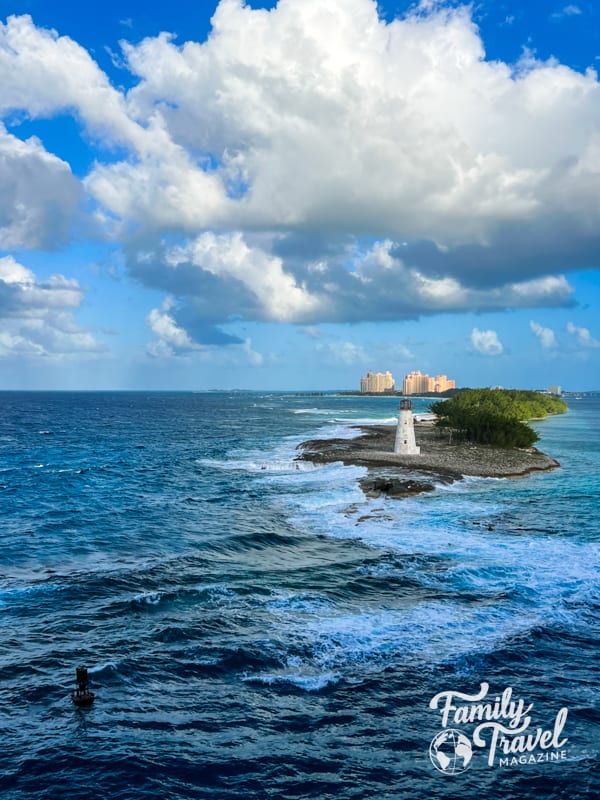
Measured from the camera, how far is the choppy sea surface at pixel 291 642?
16703mm

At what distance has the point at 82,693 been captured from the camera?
19844 millimetres

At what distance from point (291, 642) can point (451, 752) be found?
26.7ft

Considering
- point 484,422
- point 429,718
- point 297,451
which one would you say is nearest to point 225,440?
point 297,451

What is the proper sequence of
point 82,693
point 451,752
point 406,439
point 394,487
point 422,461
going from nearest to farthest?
point 451,752 → point 82,693 → point 394,487 → point 422,461 → point 406,439

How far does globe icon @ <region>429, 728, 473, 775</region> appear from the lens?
55.3ft

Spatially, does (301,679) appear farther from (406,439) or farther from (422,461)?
(406,439)

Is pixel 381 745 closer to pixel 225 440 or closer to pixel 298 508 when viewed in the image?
pixel 298 508

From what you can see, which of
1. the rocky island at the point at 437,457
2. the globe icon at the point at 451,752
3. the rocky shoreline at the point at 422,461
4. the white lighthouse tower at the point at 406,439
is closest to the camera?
the globe icon at the point at 451,752

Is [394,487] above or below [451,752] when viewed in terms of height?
above

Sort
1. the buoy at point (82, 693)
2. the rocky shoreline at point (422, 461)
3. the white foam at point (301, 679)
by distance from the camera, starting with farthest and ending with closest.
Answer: the rocky shoreline at point (422, 461), the white foam at point (301, 679), the buoy at point (82, 693)

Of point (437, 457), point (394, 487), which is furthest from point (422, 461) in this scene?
point (394, 487)

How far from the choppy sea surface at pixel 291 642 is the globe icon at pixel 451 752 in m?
0.18

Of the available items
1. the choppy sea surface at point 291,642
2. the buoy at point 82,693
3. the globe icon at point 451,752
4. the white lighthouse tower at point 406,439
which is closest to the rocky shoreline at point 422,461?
the white lighthouse tower at point 406,439

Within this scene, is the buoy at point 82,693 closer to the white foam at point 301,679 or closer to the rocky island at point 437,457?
the white foam at point 301,679
